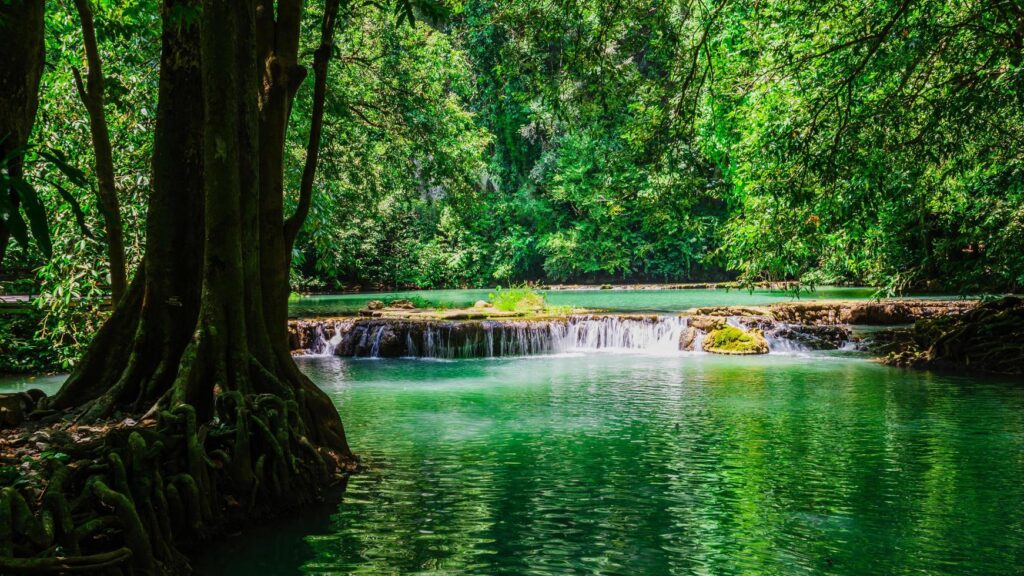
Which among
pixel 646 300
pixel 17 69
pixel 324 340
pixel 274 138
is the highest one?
pixel 274 138

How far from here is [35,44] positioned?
312 centimetres

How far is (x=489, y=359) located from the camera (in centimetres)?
1841

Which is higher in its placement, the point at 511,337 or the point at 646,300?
the point at 646,300

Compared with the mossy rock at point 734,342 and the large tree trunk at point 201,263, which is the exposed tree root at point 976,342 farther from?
the large tree trunk at point 201,263

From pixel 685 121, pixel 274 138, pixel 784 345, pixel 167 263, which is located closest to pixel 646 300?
pixel 784 345

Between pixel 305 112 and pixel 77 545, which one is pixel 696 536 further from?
pixel 305 112

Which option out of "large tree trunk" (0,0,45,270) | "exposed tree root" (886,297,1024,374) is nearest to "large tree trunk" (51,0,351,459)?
"large tree trunk" (0,0,45,270)

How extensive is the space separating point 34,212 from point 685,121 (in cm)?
721

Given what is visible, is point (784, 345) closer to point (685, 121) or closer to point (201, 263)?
point (685, 121)

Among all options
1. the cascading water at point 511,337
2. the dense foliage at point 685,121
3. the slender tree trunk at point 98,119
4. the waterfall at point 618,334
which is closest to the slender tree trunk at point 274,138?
the dense foliage at point 685,121

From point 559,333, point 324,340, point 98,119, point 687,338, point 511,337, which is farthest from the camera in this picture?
point 324,340

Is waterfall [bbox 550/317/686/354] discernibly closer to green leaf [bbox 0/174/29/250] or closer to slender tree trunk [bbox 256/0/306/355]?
slender tree trunk [bbox 256/0/306/355]

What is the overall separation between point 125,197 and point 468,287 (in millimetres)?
34528

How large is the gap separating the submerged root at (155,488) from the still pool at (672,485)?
293 mm
